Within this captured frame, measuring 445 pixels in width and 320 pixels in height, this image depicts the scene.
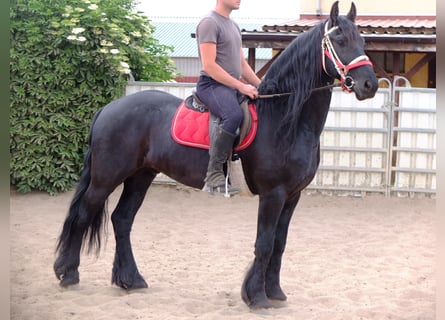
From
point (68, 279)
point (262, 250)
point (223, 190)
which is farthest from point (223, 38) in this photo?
point (68, 279)

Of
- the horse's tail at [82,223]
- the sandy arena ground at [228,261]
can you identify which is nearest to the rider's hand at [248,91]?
the horse's tail at [82,223]

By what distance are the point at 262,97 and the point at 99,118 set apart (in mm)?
1457

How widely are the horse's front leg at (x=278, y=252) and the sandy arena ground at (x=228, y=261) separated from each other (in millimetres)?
129

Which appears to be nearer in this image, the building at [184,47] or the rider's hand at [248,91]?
the rider's hand at [248,91]

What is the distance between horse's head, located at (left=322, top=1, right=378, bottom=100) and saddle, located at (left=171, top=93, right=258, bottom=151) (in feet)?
2.11

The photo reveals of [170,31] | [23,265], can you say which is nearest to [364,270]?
[23,265]

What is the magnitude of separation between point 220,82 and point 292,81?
0.51m

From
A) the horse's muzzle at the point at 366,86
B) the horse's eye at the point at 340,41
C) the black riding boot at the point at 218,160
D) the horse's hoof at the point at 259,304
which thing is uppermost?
the horse's eye at the point at 340,41

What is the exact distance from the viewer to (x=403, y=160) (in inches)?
351

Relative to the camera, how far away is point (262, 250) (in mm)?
4164

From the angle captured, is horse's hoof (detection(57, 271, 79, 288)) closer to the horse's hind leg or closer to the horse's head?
the horse's hind leg

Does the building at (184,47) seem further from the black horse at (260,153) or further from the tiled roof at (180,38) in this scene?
A: the black horse at (260,153)

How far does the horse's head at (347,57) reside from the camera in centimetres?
365

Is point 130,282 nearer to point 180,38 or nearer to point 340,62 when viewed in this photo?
point 340,62
